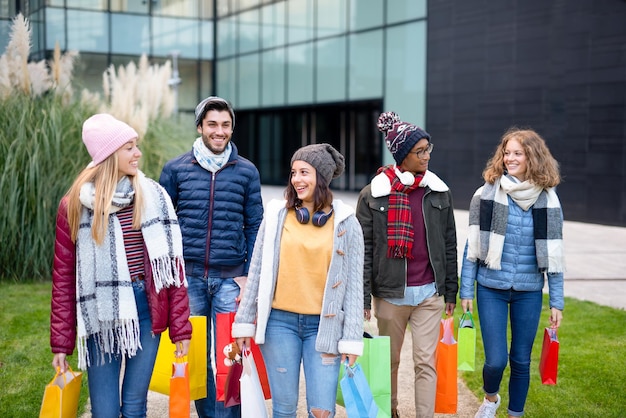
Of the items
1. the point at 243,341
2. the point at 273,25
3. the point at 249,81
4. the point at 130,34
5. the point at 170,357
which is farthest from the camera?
the point at 130,34

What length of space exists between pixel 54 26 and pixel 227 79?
6728 mm

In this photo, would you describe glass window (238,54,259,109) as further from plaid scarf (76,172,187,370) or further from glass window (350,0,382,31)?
plaid scarf (76,172,187,370)

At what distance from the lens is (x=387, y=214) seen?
14.5 feet

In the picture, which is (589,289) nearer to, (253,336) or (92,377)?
(253,336)

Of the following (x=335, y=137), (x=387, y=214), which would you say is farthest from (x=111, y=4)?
(x=387, y=214)

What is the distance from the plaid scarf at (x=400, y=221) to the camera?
4332mm

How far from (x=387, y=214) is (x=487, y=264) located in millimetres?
674

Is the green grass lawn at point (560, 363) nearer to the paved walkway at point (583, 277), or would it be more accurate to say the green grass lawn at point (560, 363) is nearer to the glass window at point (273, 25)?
the paved walkway at point (583, 277)

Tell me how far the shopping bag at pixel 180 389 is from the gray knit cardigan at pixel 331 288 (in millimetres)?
293

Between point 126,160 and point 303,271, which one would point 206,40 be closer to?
point 126,160

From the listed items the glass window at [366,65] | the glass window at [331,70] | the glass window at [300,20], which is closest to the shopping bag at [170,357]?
the glass window at [366,65]

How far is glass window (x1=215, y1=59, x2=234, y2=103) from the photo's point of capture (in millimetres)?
29375

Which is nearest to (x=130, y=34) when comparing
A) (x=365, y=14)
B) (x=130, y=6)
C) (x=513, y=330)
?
(x=130, y=6)

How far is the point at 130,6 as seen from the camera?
28562mm
